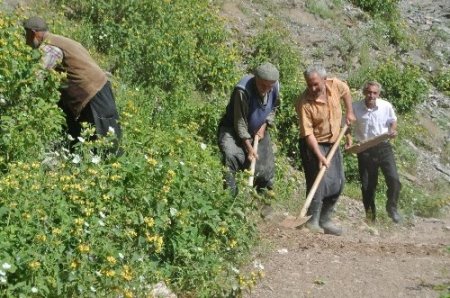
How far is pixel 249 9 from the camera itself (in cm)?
1397

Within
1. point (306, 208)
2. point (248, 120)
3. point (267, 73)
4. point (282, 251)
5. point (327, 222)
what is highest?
point (267, 73)

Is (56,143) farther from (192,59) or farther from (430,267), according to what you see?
(192,59)

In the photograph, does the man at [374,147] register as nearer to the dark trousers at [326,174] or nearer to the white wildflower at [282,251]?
the dark trousers at [326,174]

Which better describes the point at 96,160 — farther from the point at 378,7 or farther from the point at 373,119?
the point at 378,7

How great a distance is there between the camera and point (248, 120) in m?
7.56

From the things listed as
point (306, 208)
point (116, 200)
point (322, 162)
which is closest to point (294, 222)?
point (306, 208)

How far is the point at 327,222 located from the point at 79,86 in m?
2.80

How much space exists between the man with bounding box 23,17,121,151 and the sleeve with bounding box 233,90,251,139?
101 cm

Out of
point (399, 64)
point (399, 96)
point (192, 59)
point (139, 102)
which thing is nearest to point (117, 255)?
point (139, 102)

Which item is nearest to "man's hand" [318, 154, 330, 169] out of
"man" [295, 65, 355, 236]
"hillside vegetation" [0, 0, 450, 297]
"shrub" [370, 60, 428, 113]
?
"man" [295, 65, 355, 236]

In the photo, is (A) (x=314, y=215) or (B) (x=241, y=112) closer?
(B) (x=241, y=112)

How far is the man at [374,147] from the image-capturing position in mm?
9141

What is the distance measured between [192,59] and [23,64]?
176 inches

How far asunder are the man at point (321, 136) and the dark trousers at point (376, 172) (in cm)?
111
